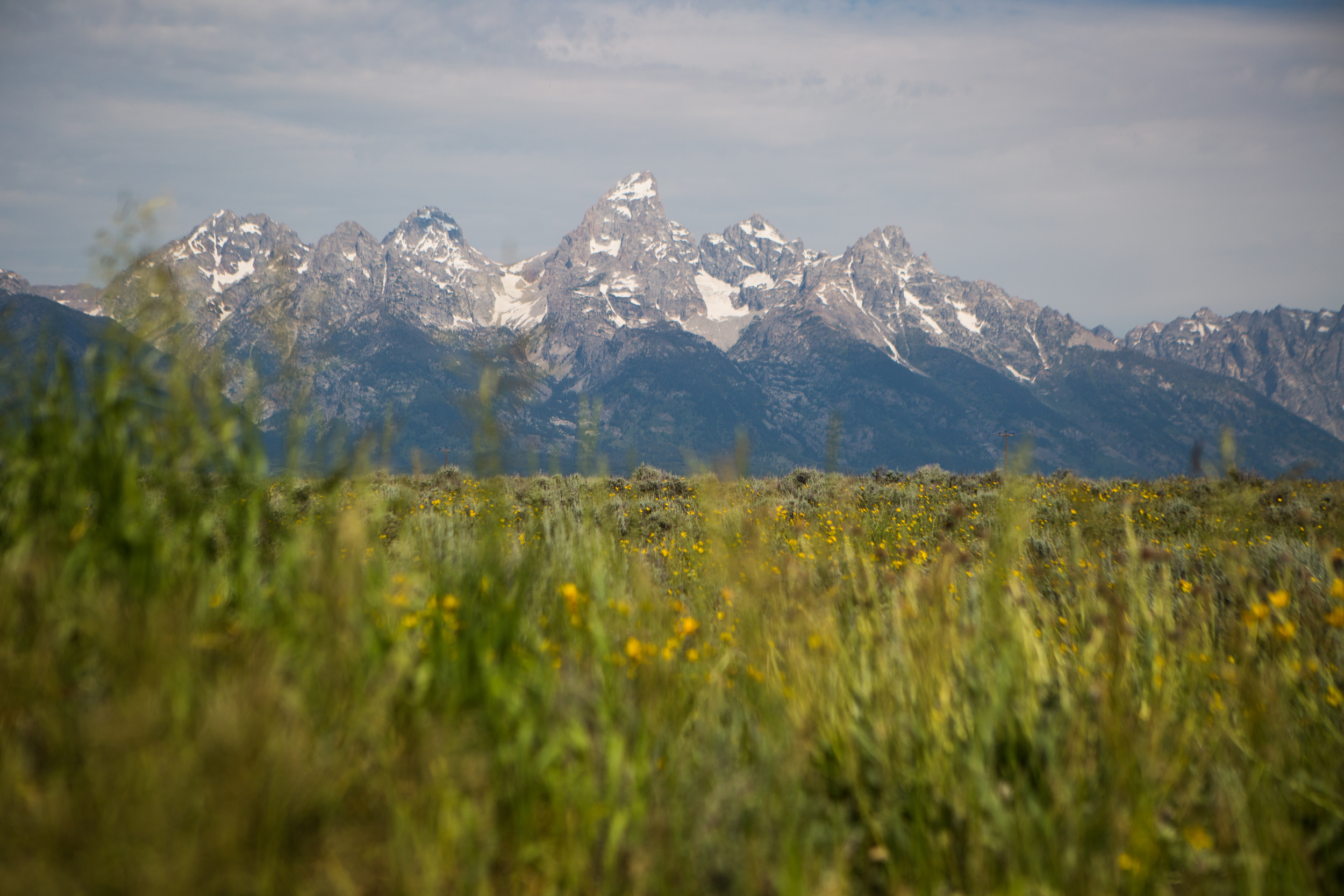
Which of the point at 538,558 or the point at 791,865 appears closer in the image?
the point at 791,865

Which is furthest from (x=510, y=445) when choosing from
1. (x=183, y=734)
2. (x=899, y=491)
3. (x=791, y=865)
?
(x=899, y=491)

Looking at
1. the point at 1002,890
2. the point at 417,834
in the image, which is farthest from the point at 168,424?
the point at 1002,890

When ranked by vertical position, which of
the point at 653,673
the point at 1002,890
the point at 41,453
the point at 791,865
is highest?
the point at 41,453

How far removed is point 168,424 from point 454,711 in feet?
5.08

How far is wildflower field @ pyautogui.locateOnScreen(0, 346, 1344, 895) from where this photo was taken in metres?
1.63

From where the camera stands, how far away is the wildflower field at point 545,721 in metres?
1.63

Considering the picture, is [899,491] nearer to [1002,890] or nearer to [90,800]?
[1002,890]

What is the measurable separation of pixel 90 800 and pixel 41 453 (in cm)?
162

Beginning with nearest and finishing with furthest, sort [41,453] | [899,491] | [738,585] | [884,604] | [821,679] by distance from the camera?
[41,453] < [821,679] < [738,585] < [884,604] < [899,491]

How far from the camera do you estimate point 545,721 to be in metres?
2.32

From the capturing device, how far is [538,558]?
12.6 feet

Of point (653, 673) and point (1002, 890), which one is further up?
point (653, 673)

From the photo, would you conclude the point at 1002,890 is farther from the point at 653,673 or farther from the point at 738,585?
the point at 738,585

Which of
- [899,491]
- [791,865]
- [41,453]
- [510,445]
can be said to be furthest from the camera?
[899,491]
